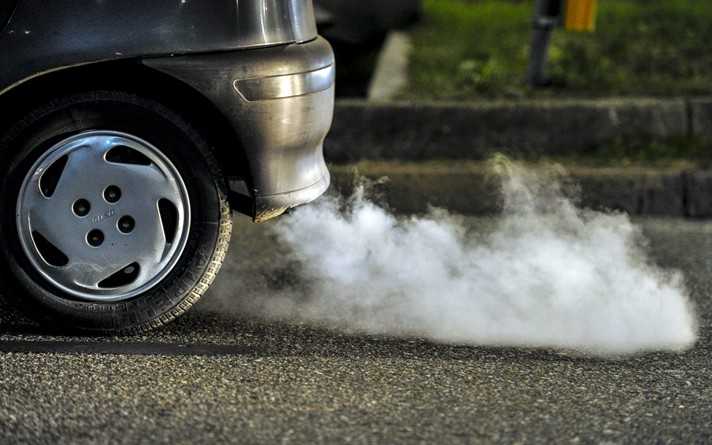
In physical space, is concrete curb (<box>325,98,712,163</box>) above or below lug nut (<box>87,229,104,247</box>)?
below

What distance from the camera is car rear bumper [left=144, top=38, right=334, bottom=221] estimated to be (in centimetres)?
373

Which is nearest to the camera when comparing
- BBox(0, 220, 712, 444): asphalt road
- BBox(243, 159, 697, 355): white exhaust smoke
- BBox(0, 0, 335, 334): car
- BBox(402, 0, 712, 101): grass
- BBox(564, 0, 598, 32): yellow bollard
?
BBox(0, 220, 712, 444): asphalt road

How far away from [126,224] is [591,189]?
302cm

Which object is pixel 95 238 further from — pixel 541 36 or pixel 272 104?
pixel 541 36

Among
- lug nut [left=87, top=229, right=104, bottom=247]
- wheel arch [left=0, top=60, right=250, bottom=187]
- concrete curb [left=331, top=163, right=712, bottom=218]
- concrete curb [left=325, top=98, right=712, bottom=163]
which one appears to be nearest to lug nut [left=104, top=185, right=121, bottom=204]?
lug nut [left=87, top=229, right=104, bottom=247]

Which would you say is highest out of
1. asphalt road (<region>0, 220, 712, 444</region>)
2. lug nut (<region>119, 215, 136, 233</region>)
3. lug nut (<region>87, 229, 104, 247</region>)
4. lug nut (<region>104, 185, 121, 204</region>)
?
lug nut (<region>104, 185, 121, 204</region>)

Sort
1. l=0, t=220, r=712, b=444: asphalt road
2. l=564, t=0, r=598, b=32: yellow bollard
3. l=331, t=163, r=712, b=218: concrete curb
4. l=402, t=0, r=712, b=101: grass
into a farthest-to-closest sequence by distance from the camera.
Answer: l=402, t=0, r=712, b=101: grass → l=564, t=0, r=598, b=32: yellow bollard → l=331, t=163, r=712, b=218: concrete curb → l=0, t=220, r=712, b=444: asphalt road

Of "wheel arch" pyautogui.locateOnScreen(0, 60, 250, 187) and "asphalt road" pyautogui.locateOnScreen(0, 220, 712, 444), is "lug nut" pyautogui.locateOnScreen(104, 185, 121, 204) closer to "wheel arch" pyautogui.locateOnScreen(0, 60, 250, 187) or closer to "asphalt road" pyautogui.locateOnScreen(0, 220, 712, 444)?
"wheel arch" pyautogui.locateOnScreen(0, 60, 250, 187)

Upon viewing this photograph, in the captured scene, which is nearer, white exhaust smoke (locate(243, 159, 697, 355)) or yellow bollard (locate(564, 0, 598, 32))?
white exhaust smoke (locate(243, 159, 697, 355))

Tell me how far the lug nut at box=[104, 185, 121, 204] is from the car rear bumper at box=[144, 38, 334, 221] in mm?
405

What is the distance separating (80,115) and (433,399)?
1.44m

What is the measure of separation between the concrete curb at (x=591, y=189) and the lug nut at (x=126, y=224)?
7.55ft

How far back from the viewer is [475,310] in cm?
431

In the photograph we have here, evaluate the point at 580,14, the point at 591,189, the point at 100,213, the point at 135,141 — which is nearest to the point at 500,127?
the point at 591,189
